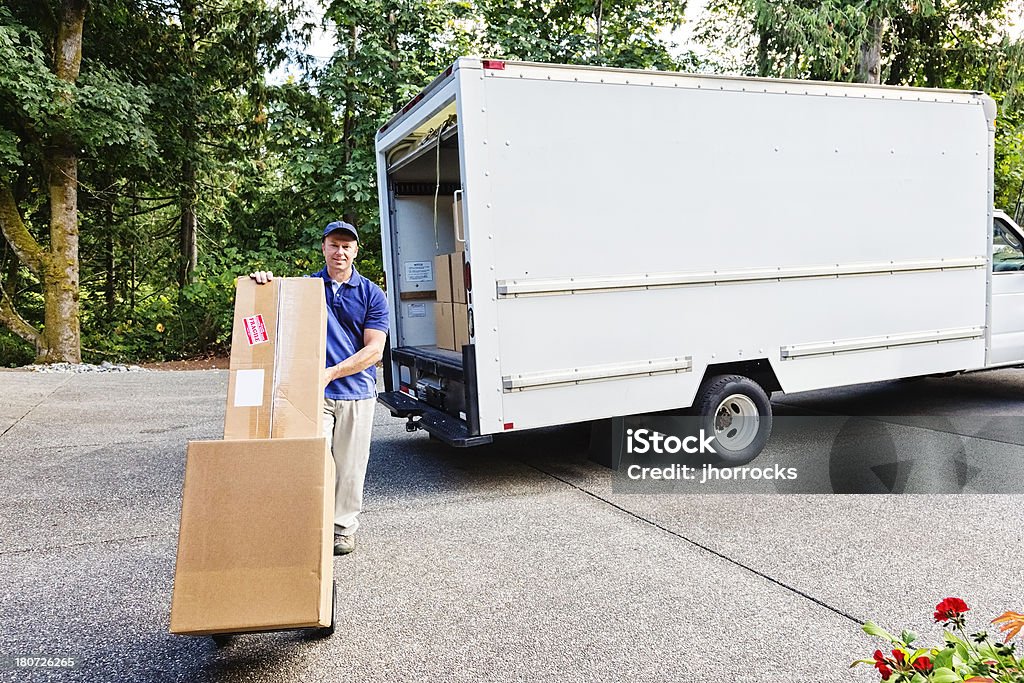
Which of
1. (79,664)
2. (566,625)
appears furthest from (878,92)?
(79,664)

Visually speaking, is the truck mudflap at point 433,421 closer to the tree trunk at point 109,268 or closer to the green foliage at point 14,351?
the green foliage at point 14,351

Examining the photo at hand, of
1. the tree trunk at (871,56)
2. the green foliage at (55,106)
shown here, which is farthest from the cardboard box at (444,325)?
the tree trunk at (871,56)

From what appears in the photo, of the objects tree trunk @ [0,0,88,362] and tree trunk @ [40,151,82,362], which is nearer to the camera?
tree trunk @ [0,0,88,362]

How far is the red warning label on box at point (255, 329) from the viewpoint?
3387mm

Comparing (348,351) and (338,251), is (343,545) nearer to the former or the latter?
(348,351)

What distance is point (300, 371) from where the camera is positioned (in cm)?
335

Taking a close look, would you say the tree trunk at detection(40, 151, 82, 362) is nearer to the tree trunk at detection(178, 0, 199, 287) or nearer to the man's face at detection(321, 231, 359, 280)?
the tree trunk at detection(178, 0, 199, 287)

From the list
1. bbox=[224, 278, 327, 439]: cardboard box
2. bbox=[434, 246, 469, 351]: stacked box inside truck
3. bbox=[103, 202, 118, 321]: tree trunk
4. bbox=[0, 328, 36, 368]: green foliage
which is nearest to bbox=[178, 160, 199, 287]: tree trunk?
bbox=[103, 202, 118, 321]: tree trunk

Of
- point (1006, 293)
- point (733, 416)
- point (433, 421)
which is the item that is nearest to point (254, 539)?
point (433, 421)

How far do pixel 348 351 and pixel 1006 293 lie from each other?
20.0 ft

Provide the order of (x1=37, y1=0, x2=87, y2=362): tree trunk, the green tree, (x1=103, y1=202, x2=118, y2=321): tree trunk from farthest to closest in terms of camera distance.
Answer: (x1=103, y1=202, x2=118, y2=321): tree trunk → (x1=37, y1=0, x2=87, y2=362): tree trunk → the green tree

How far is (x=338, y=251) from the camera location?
13.4ft

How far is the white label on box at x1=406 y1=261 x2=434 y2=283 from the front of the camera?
6.84 m

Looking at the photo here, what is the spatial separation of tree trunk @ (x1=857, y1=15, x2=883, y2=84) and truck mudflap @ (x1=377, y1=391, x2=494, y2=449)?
11.6 metres
